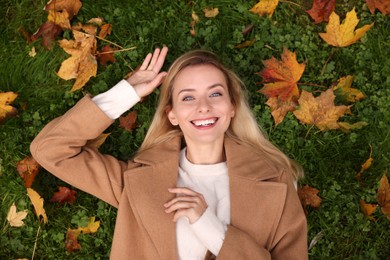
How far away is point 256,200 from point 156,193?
64 cm

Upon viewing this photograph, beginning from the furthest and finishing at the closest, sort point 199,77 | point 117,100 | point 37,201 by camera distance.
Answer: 1. point 37,201
2. point 117,100
3. point 199,77

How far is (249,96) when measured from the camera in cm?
408

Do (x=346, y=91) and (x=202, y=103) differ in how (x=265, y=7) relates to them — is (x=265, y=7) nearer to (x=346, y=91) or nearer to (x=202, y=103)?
(x=346, y=91)

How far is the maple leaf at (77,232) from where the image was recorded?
3.95 metres

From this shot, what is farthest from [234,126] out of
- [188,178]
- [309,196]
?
[309,196]

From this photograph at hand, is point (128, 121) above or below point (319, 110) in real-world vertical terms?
below

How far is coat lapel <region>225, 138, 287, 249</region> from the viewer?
3375mm

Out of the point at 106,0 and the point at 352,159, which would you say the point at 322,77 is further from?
the point at 106,0

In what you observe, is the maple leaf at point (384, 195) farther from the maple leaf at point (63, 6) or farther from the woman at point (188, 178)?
the maple leaf at point (63, 6)

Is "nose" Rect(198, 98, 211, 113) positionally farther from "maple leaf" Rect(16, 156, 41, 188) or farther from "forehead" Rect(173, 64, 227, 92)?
"maple leaf" Rect(16, 156, 41, 188)

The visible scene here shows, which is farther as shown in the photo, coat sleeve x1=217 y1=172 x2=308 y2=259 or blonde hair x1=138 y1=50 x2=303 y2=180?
blonde hair x1=138 y1=50 x2=303 y2=180

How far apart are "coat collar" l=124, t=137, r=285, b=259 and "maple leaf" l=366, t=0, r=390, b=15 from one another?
1.54 m

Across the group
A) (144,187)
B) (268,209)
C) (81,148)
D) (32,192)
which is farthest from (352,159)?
(32,192)

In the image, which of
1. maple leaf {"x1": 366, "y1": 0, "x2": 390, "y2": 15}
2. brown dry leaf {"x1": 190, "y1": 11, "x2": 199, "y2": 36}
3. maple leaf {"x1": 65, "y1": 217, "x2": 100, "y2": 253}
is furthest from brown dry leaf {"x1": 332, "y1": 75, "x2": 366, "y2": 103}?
maple leaf {"x1": 65, "y1": 217, "x2": 100, "y2": 253}
